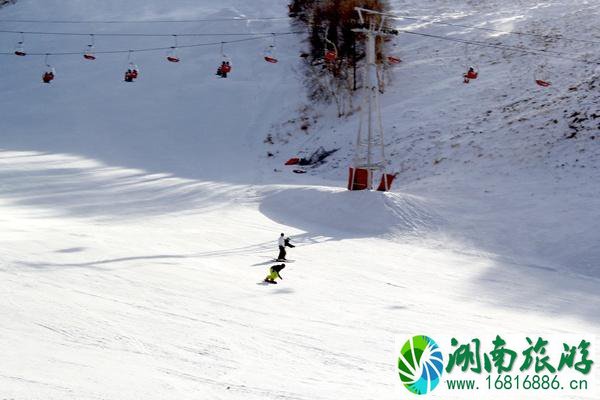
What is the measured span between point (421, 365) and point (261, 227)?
1449 cm

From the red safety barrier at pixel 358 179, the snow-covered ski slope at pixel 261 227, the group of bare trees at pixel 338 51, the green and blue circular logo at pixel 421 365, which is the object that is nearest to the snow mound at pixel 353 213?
the snow-covered ski slope at pixel 261 227

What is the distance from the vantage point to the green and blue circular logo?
1015 centimetres

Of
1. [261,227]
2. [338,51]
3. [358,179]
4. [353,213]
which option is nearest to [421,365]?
[261,227]

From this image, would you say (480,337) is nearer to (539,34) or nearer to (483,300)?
(483,300)

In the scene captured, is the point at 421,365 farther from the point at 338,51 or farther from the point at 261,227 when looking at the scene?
the point at 338,51

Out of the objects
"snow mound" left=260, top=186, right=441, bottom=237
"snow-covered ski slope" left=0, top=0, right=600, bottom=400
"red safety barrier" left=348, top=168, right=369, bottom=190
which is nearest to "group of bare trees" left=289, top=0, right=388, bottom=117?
"snow-covered ski slope" left=0, top=0, right=600, bottom=400

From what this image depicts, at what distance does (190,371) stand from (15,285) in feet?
20.0

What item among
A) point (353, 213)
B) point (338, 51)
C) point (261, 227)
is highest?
point (338, 51)

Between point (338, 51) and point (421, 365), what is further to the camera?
point (338, 51)

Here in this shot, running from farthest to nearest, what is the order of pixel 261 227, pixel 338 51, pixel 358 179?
pixel 338 51, pixel 358 179, pixel 261 227

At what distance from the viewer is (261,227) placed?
24.8 metres

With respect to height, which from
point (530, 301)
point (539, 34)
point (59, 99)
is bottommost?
point (530, 301)

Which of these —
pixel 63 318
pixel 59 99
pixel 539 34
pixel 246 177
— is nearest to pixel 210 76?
pixel 59 99

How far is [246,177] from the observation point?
115 feet
